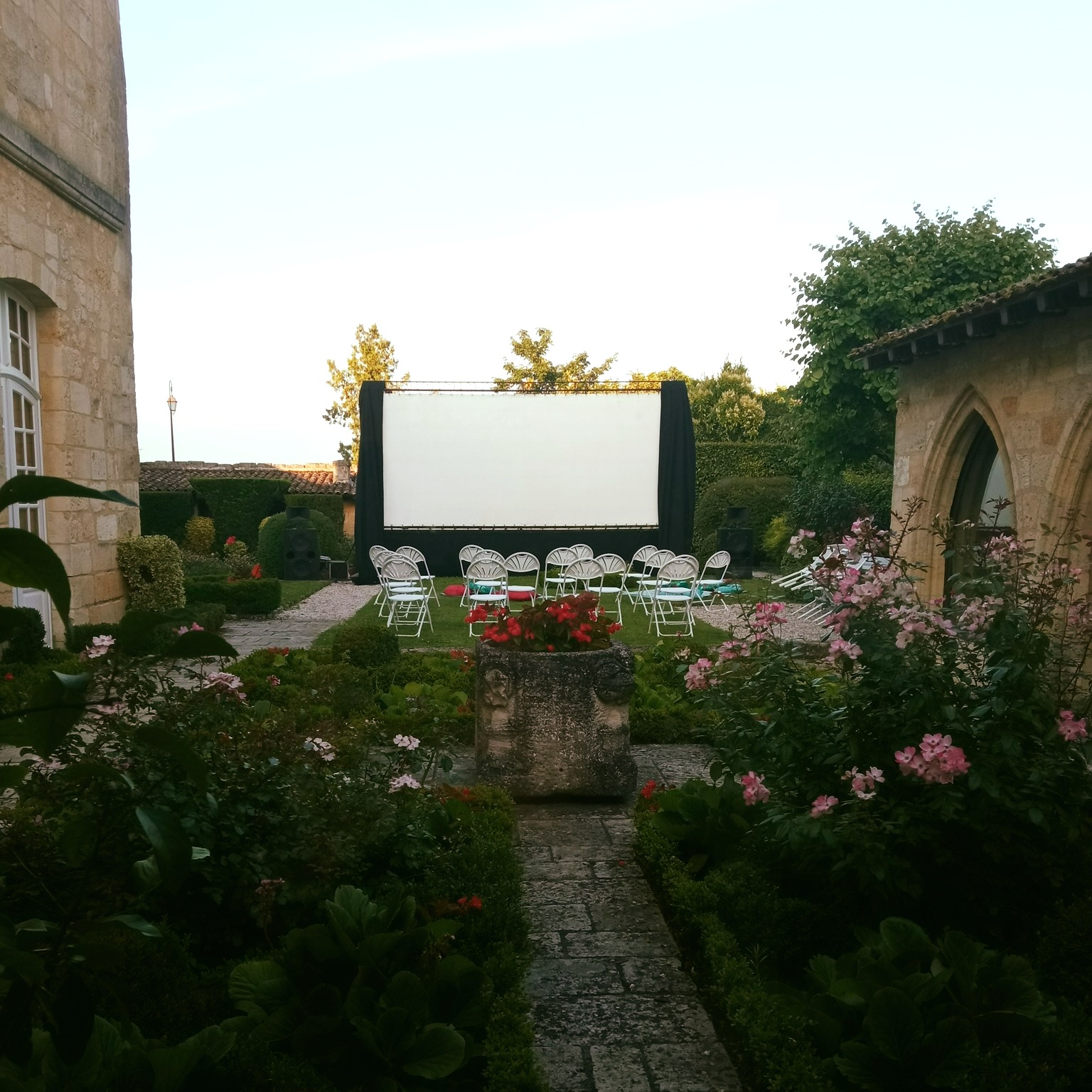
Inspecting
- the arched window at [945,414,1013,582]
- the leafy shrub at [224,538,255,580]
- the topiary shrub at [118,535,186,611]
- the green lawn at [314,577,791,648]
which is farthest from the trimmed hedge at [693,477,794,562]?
→ the topiary shrub at [118,535,186,611]

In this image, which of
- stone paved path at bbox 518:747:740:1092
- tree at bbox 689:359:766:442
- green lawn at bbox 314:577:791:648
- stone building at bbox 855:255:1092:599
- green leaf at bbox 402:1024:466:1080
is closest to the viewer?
green leaf at bbox 402:1024:466:1080

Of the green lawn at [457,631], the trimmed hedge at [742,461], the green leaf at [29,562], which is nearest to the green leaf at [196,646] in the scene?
the green leaf at [29,562]

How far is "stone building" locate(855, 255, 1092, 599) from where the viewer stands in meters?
6.81

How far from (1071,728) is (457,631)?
789 centimetres

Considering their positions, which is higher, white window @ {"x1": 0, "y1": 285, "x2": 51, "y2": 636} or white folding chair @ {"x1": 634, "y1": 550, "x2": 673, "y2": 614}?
white window @ {"x1": 0, "y1": 285, "x2": 51, "y2": 636}

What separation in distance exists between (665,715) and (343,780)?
3.15 metres

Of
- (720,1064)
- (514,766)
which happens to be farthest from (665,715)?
(720,1064)

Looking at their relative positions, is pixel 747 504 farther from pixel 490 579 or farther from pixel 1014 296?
pixel 1014 296

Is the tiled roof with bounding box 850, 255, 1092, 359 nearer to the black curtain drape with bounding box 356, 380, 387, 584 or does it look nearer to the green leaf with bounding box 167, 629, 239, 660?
the green leaf with bounding box 167, 629, 239, 660

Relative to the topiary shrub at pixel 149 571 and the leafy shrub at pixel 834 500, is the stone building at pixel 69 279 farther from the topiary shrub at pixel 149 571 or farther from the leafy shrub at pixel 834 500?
A: the leafy shrub at pixel 834 500

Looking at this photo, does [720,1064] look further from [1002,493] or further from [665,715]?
[1002,493]

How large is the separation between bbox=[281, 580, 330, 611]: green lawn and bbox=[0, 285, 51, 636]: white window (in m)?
4.74

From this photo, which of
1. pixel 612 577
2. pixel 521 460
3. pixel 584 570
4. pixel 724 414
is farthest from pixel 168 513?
pixel 724 414

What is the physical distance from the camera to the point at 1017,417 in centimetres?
757
